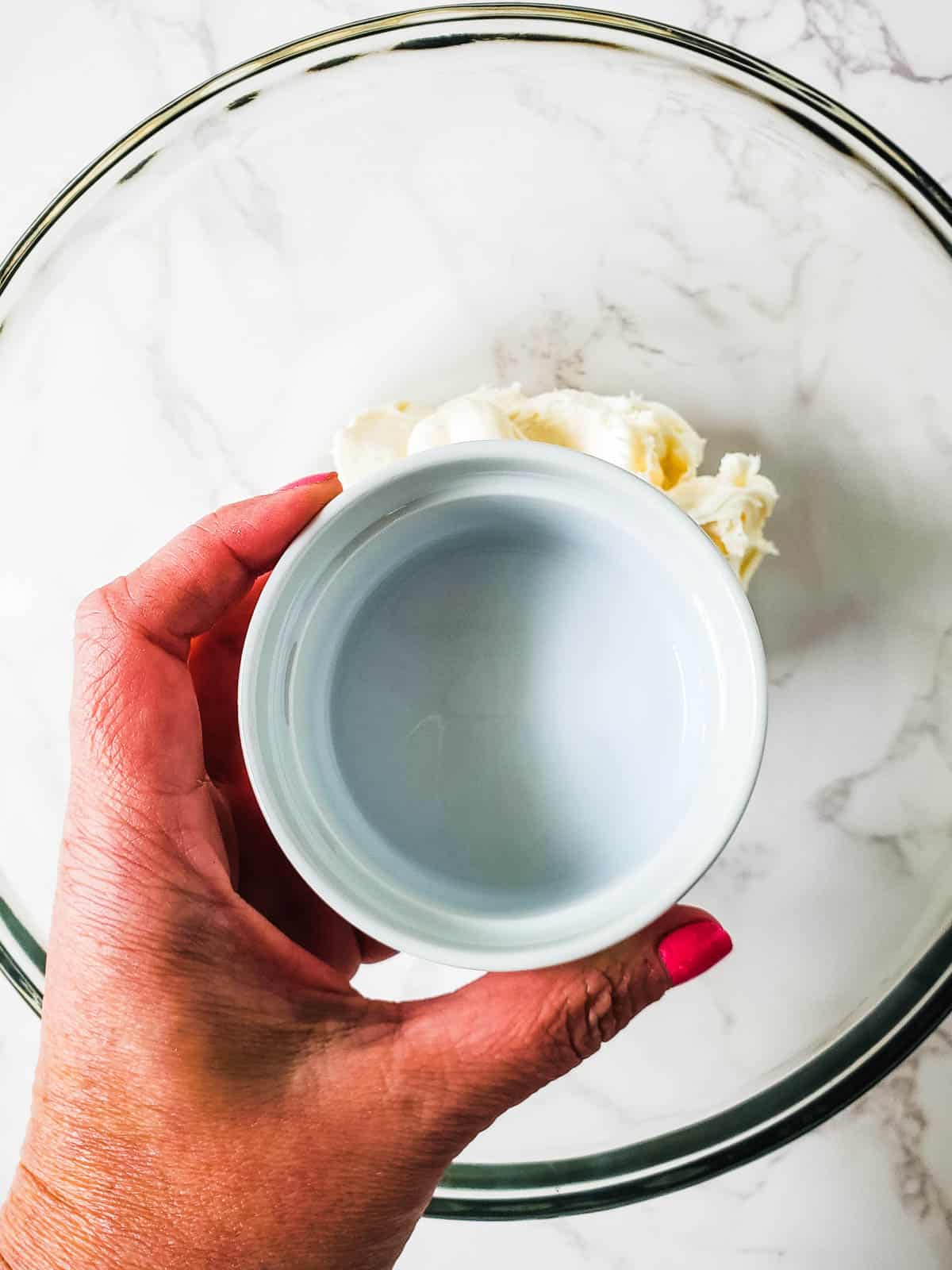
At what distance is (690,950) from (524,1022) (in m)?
0.08

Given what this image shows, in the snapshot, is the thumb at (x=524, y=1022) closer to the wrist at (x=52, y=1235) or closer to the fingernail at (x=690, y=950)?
the fingernail at (x=690, y=950)

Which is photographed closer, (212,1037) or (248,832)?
(212,1037)

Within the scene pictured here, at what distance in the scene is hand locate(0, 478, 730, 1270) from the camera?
0.44 m

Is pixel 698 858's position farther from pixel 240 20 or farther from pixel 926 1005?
pixel 240 20

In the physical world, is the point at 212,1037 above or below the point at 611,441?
below

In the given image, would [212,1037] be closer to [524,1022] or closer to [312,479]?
[524,1022]

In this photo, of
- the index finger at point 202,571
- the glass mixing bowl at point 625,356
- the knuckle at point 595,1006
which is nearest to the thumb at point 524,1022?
the knuckle at point 595,1006

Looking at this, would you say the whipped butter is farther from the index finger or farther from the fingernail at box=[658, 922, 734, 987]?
the fingernail at box=[658, 922, 734, 987]

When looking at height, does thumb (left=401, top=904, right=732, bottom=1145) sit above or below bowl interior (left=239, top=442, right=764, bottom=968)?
below

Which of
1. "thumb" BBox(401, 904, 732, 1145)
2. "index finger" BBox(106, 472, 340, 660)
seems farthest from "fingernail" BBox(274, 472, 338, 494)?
"thumb" BBox(401, 904, 732, 1145)

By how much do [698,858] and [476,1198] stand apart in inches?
11.5

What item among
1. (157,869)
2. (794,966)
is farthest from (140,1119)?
(794,966)

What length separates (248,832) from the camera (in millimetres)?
572

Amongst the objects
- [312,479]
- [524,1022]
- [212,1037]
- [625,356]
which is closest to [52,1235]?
[212,1037]
